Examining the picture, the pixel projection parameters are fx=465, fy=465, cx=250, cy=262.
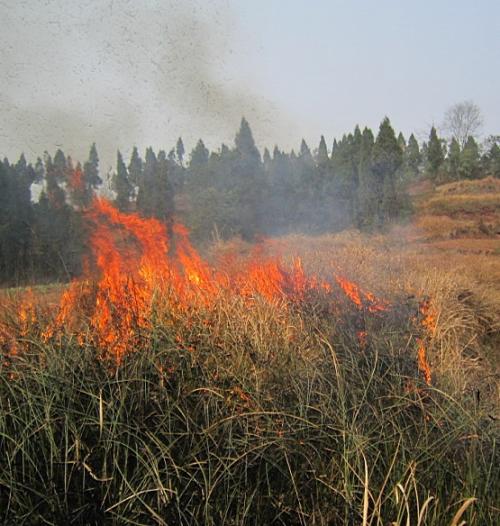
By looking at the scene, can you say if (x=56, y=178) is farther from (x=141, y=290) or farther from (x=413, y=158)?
(x=413, y=158)

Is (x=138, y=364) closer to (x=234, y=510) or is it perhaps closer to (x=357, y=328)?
(x=234, y=510)

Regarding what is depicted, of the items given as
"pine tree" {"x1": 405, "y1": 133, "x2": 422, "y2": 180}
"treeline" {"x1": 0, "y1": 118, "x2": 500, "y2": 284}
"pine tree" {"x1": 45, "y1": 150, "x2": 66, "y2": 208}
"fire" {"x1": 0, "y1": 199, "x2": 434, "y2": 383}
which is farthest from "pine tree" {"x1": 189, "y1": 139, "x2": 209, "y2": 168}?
"pine tree" {"x1": 405, "y1": 133, "x2": 422, "y2": 180}

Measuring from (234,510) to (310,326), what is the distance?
8.18ft

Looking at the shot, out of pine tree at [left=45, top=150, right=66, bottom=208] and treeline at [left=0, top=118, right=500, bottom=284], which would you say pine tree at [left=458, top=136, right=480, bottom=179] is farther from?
pine tree at [left=45, top=150, right=66, bottom=208]

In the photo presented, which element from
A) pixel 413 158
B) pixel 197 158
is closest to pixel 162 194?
pixel 197 158

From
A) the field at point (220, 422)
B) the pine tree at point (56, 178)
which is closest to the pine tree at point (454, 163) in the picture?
the pine tree at point (56, 178)

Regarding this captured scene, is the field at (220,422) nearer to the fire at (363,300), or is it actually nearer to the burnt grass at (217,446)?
the burnt grass at (217,446)

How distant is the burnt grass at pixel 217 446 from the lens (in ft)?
6.89

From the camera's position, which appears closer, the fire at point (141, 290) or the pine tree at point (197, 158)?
the fire at point (141, 290)

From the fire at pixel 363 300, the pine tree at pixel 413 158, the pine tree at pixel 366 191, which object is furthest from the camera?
the pine tree at pixel 413 158

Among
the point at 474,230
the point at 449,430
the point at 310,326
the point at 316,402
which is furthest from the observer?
the point at 474,230

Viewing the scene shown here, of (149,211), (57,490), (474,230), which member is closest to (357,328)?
(57,490)

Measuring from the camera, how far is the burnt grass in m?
2.10

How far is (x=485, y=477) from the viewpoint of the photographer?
238cm
